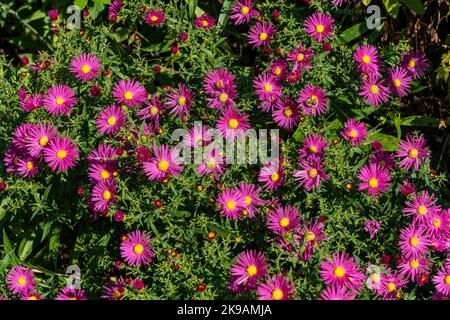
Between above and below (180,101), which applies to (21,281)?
below

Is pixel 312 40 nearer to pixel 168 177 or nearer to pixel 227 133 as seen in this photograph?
pixel 227 133

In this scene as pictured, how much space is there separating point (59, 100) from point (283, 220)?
926 millimetres

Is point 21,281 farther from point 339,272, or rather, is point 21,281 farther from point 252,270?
point 339,272

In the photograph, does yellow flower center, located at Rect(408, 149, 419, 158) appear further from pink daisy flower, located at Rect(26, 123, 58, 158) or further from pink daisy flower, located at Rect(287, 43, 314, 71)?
pink daisy flower, located at Rect(26, 123, 58, 158)

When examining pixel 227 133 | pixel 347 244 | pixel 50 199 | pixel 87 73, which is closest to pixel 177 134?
pixel 227 133

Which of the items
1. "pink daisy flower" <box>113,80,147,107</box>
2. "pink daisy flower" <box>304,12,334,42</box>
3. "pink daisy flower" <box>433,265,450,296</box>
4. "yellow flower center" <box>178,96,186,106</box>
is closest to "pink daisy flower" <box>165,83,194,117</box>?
"yellow flower center" <box>178,96,186,106</box>

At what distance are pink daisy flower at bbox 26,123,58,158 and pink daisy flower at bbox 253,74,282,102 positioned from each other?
2.49 feet

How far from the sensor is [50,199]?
2279mm

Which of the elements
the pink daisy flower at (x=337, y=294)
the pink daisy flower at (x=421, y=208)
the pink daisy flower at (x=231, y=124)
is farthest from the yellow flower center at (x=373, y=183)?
the pink daisy flower at (x=231, y=124)

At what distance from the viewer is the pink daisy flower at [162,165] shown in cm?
201

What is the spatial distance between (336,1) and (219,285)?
3.98 ft

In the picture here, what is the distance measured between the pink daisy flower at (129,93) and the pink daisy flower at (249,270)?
70 cm

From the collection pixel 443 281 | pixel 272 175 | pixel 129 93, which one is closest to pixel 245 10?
pixel 129 93

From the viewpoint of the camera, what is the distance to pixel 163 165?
2.02 meters
